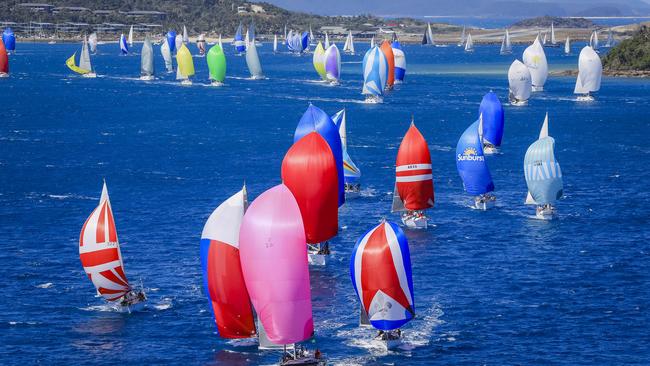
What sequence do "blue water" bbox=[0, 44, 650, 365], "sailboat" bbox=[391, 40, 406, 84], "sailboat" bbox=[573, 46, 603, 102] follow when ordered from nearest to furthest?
"blue water" bbox=[0, 44, 650, 365], "sailboat" bbox=[573, 46, 603, 102], "sailboat" bbox=[391, 40, 406, 84]

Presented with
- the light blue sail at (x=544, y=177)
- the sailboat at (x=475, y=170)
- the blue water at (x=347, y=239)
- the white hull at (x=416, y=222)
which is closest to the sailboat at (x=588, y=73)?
the blue water at (x=347, y=239)

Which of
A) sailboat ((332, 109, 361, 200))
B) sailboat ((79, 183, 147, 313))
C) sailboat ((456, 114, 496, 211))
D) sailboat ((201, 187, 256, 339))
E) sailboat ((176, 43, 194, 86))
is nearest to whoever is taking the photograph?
sailboat ((201, 187, 256, 339))

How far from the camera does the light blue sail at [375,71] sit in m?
156

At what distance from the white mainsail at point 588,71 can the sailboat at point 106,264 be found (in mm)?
108116

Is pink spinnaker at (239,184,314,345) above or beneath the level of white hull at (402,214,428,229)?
above

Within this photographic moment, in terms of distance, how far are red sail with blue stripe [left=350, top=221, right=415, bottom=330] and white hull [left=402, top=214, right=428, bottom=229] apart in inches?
963

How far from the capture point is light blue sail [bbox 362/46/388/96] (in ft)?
513

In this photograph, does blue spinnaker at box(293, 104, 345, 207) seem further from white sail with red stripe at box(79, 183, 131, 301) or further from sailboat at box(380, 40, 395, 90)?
sailboat at box(380, 40, 395, 90)

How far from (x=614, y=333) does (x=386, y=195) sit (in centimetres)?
3542

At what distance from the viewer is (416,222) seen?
7994 centimetres

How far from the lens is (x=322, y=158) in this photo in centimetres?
6881

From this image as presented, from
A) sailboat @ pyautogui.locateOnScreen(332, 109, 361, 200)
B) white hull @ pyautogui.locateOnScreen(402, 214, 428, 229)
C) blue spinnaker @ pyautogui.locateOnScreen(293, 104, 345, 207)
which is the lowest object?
white hull @ pyautogui.locateOnScreen(402, 214, 428, 229)

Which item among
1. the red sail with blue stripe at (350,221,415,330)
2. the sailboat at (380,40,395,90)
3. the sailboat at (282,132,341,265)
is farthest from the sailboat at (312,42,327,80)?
the red sail with blue stripe at (350,221,415,330)

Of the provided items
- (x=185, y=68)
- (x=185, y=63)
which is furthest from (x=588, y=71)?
(x=185, y=68)
